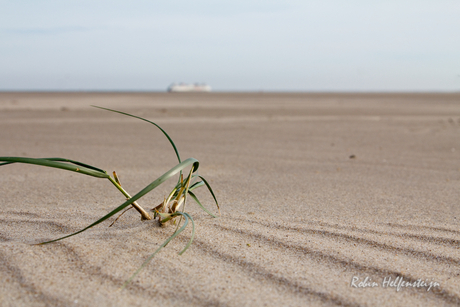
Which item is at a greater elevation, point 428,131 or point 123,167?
point 428,131

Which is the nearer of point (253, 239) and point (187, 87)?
point (253, 239)

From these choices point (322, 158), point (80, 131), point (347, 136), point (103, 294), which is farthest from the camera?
point (80, 131)

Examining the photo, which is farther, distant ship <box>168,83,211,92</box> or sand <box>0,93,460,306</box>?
distant ship <box>168,83,211,92</box>

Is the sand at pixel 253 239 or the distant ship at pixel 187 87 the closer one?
the sand at pixel 253 239

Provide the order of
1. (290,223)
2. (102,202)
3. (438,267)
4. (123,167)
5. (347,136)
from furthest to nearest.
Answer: (347,136) < (123,167) < (102,202) < (290,223) < (438,267)

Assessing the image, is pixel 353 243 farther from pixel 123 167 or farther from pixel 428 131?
pixel 428 131

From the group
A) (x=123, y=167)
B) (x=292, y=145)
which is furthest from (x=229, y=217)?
(x=292, y=145)

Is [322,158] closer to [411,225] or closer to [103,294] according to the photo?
[411,225]

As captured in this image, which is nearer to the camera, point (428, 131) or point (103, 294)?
point (103, 294)

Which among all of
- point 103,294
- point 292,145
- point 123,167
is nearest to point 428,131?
point 292,145
